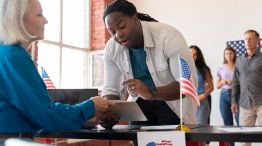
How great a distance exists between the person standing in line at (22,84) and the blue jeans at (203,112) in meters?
3.32

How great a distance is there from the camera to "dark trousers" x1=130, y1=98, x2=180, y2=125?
202 cm

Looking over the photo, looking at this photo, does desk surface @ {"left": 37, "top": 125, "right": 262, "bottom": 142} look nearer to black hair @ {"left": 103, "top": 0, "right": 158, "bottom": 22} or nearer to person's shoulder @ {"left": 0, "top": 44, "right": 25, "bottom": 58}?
person's shoulder @ {"left": 0, "top": 44, "right": 25, "bottom": 58}

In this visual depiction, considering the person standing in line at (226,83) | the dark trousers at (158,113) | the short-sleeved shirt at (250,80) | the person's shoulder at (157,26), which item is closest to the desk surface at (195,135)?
the dark trousers at (158,113)

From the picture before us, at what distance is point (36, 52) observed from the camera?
502cm

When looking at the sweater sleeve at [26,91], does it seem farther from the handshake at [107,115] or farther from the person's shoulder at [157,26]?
the person's shoulder at [157,26]

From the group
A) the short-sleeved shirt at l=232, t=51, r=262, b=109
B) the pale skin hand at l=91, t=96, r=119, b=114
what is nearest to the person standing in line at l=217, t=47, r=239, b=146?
the short-sleeved shirt at l=232, t=51, r=262, b=109

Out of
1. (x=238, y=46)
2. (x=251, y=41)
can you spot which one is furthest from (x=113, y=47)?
(x=238, y=46)

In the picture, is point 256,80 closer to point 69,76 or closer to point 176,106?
point 176,106

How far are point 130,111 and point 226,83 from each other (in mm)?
3468

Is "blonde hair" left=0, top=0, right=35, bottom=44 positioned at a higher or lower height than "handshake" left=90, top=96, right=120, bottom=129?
higher

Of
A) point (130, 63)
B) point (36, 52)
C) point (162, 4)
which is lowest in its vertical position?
point (130, 63)

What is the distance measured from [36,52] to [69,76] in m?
1.11

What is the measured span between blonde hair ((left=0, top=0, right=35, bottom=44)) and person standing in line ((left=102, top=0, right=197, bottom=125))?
690 mm

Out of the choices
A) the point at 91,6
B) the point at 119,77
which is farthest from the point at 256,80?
the point at 91,6
